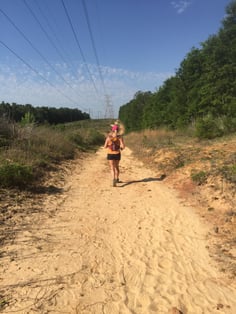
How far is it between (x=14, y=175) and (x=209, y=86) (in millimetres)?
17477

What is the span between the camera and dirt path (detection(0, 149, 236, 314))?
2.93 m

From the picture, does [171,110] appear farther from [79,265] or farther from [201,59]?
[79,265]

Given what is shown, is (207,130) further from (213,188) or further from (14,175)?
(14,175)

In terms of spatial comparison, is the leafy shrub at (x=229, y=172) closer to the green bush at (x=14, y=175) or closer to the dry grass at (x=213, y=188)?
the dry grass at (x=213, y=188)

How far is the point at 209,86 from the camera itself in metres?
19.7

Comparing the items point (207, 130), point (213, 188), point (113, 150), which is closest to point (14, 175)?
point (113, 150)

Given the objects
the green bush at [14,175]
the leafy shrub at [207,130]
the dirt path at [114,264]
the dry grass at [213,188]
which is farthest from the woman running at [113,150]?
the leafy shrub at [207,130]

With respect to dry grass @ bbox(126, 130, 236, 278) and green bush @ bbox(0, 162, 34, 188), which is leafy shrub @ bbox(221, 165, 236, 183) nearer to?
dry grass @ bbox(126, 130, 236, 278)

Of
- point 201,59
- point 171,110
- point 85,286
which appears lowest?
point 85,286

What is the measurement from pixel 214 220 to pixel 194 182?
2.36 m

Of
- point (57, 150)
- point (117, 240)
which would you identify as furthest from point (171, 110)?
point (117, 240)

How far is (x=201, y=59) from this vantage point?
22.3 m

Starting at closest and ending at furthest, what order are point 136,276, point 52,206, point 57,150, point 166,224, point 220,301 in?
point 220,301 < point 136,276 < point 166,224 < point 52,206 < point 57,150

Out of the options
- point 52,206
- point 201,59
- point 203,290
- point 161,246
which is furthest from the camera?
point 201,59
